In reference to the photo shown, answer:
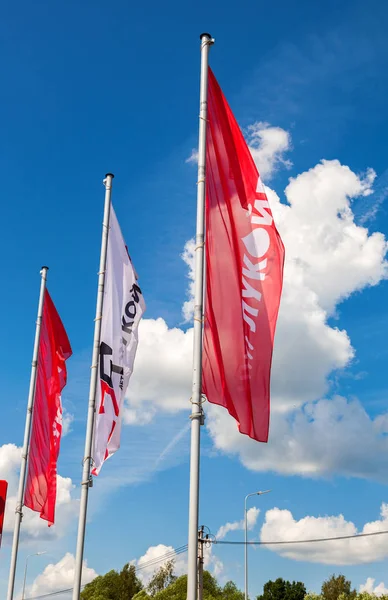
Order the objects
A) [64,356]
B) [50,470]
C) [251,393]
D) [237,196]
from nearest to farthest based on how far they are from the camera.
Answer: [251,393] < [237,196] < [50,470] < [64,356]

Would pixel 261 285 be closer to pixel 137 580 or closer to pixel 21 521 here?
pixel 21 521

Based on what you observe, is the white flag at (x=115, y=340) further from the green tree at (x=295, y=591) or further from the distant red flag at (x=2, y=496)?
the green tree at (x=295, y=591)

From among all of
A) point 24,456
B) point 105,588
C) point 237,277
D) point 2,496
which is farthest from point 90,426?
point 105,588

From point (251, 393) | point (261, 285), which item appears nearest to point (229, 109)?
point (261, 285)

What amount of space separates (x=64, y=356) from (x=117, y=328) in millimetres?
5432

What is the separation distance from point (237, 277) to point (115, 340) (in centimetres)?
720

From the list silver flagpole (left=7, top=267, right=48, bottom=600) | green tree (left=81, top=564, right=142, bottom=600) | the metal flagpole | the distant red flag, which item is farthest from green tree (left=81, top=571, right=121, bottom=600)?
the distant red flag

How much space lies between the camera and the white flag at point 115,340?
18.4 metres

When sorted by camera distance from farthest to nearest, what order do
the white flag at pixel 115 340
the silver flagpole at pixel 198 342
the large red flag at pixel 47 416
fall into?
1. the large red flag at pixel 47 416
2. the white flag at pixel 115 340
3. the silver flagpole at pixel 198 342

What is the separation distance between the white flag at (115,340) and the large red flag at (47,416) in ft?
15.8

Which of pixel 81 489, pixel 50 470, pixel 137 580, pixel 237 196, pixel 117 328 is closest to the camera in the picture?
pixel 237 196

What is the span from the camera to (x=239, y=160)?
541 inches

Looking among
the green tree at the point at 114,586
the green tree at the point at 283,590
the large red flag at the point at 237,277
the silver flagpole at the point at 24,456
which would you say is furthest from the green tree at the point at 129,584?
the large red flag at the point at 237,277

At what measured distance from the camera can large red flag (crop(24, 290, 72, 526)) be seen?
73.8ft
